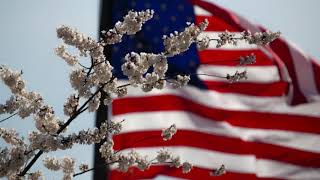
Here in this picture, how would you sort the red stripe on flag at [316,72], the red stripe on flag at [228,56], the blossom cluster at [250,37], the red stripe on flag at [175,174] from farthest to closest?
the red stripe on flag at [228,56]
the red stripe on flag at [316,72]
the red stripe on flag at [175,174]
the blossom cluster at [250,37]

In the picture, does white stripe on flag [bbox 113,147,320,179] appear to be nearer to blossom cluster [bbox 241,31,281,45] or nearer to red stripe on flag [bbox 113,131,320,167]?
red stripe on flag [bbox 113,131,320,167]

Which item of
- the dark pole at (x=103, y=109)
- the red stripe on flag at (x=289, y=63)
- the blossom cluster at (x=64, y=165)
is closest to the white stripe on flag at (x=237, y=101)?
the red stripe on flag at (x=289, y=63)

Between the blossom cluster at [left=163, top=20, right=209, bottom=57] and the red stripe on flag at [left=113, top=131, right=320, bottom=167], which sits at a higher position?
the red stripe on flag at [left=113, top=131, right=320, bottom=167]

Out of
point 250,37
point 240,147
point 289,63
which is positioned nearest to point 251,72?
point 289,63

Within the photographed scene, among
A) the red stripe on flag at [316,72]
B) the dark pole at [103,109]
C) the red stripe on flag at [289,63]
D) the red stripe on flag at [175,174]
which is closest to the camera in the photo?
the dark pole at [103,109]

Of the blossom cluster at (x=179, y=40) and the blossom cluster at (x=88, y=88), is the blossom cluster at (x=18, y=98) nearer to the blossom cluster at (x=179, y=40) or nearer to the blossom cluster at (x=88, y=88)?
the blossom cluster at (x=88, y=88)

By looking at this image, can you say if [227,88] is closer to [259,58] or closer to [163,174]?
[259,58]

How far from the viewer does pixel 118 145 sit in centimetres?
850

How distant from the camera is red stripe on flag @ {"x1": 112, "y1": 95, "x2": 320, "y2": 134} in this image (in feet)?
29.3

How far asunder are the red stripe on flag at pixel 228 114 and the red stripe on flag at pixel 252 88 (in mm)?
359

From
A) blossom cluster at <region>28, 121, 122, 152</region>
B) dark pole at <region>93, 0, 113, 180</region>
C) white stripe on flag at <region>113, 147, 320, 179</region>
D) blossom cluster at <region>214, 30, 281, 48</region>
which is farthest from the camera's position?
white stripe on flag at <region>113, 147, 320, 179</region>

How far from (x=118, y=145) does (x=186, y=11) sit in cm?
287

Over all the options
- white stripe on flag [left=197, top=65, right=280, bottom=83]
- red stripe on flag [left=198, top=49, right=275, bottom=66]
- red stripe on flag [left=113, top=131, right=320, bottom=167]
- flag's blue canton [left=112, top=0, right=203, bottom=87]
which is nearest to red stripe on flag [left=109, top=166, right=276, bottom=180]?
red stripe on flag [left=113, top=131, right=320, bottom=167]

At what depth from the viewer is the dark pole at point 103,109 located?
6555 millimetres
